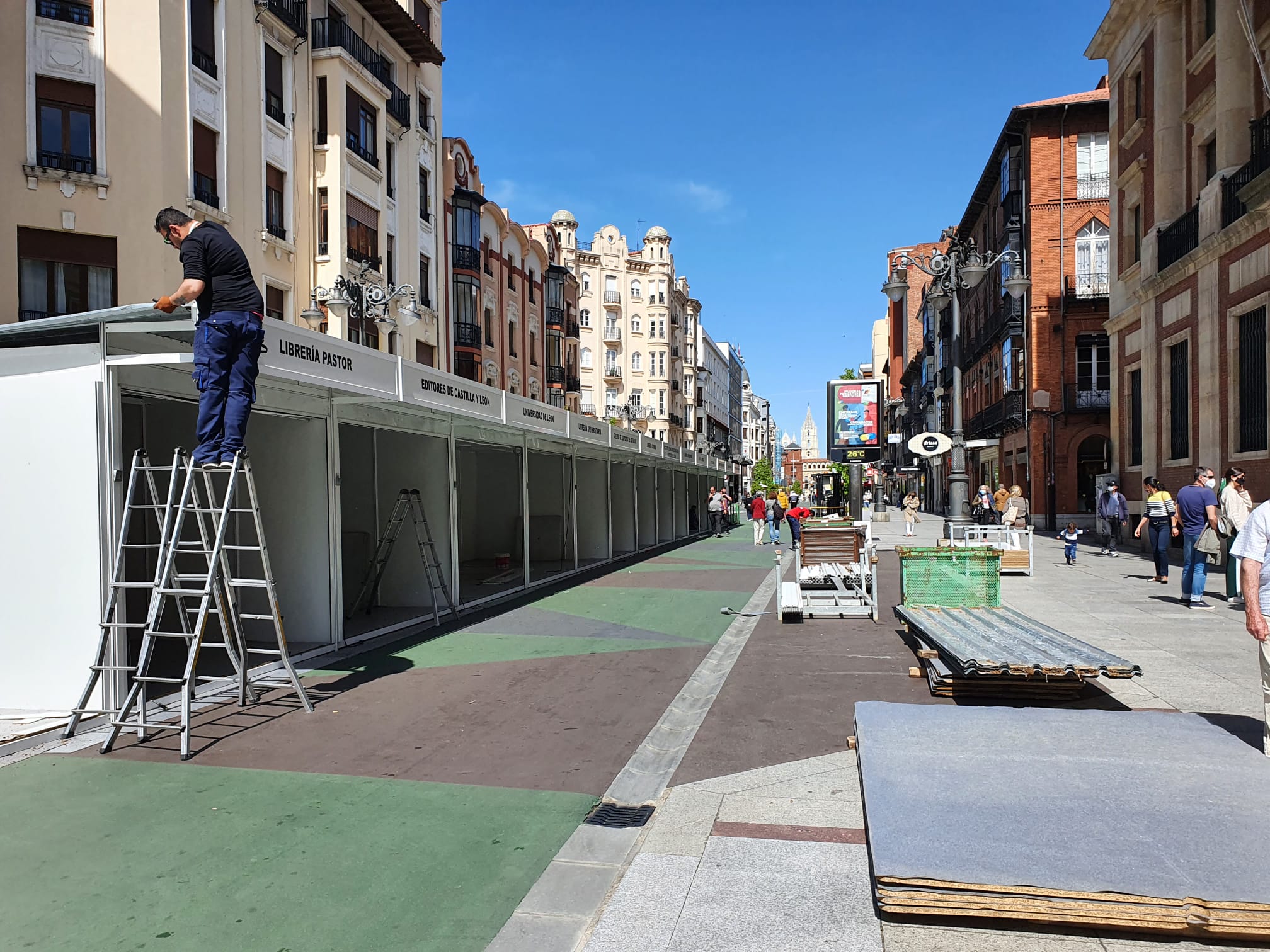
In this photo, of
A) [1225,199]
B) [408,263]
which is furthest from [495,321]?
[1225,199]

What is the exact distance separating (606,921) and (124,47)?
20865 millimetres

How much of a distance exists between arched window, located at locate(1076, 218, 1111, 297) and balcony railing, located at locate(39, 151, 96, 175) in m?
32.6

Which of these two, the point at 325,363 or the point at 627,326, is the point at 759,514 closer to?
the point at 325,363

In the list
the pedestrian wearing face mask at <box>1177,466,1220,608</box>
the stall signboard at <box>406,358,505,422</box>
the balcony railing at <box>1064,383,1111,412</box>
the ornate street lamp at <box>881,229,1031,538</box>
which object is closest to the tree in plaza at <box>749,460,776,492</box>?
the balcony railing at <box>1064,383,1111,412</box>

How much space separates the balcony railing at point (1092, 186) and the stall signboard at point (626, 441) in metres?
23.4

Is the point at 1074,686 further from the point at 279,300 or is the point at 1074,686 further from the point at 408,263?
the point at 408,263

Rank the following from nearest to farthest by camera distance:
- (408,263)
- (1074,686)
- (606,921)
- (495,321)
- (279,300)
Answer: (606,921) < (1074,686) < (279,300) < (408,263) < (495,321)

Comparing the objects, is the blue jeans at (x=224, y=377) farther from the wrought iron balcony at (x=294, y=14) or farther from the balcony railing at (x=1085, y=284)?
the balcony railing at (x=1085, y=284)

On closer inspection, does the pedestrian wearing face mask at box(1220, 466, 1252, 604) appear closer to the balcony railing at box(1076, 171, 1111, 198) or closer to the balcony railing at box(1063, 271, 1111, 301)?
the balcony railing at box(1063, 271, 1111, 301)

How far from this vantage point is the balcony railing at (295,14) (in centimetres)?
2195

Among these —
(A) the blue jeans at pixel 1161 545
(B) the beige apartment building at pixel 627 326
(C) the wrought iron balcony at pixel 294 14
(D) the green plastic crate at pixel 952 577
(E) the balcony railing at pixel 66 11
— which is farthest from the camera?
(B) the beige apartment building at pixel 627 326

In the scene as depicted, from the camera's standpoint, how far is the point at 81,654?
6586 millimetres

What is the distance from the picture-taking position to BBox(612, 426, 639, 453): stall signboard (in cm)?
1939

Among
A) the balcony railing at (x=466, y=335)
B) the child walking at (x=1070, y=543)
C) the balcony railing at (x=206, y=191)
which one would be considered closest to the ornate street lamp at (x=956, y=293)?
the child walking at (x=1070, y=543)
